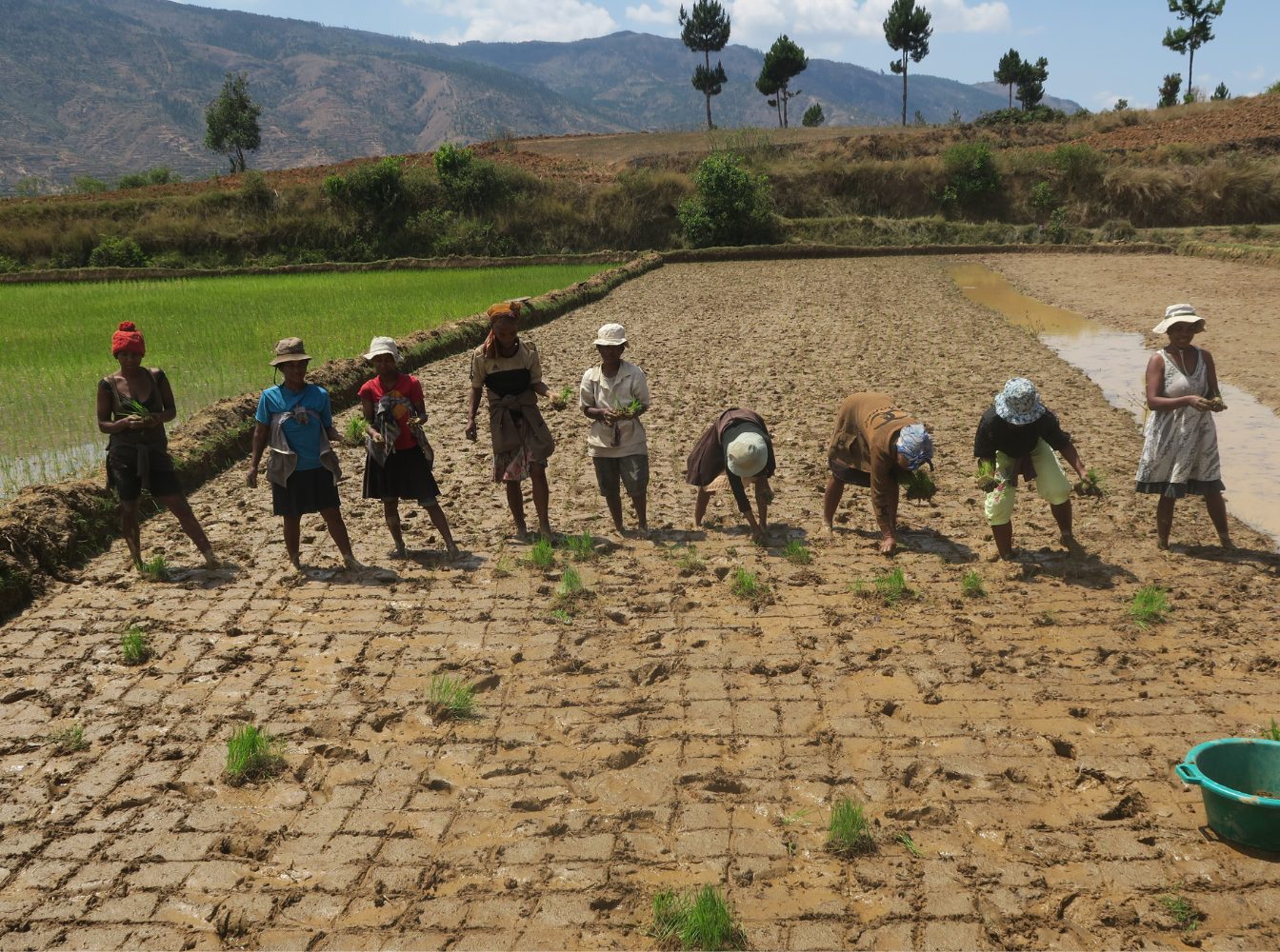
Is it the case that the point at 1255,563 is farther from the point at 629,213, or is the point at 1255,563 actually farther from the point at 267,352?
the point at 629,213

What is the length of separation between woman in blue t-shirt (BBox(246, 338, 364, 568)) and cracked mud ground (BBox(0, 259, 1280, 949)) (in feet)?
1.73

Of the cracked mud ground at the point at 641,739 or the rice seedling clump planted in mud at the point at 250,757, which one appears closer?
the cracked mud ground at the point at 641,739

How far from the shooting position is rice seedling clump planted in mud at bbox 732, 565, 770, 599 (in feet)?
17.7

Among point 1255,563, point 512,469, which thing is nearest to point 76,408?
point 512,469

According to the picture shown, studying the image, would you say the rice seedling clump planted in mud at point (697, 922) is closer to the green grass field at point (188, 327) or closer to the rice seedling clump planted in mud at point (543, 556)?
the rice seedling clump planted in mud at point (543, 556)

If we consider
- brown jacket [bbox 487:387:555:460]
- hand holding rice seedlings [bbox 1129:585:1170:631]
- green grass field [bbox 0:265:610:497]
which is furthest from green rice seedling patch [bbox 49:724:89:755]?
hand holding rice seedlings [bbox 1129:585:1170:631]

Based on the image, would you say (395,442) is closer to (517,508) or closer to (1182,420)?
(517,508)

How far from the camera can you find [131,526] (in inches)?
228

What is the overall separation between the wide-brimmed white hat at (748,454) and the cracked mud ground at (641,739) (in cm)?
70

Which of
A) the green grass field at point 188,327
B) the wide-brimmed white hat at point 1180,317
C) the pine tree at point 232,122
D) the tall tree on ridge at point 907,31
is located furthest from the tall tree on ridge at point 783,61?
the wide-brimmed white hat at point 1180,317

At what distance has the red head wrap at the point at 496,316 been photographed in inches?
229

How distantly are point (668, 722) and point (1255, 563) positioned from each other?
13.9 ft

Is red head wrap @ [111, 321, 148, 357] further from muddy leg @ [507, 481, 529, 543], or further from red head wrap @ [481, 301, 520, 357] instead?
muddy leg @ [507, 481, 529, 543]

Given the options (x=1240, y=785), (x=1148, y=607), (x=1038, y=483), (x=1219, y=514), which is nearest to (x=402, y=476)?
(x=1038, y=483)
